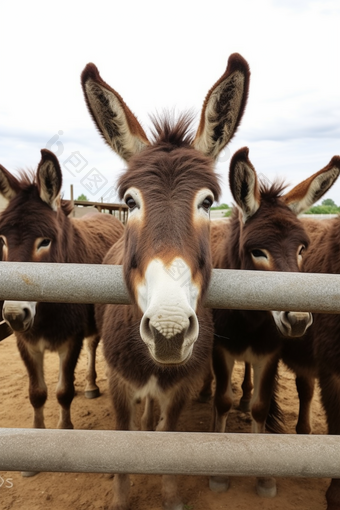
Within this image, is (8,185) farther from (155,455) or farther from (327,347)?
(327,347)

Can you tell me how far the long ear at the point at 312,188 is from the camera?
10.4 ft

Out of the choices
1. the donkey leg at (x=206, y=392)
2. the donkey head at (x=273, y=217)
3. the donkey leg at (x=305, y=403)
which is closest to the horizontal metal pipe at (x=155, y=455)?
the donkey head at (x=273, y=217)

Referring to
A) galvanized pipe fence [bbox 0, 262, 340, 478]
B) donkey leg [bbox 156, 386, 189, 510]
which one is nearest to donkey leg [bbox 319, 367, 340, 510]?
donkey leg [bbox 156, 386, 189, 510]

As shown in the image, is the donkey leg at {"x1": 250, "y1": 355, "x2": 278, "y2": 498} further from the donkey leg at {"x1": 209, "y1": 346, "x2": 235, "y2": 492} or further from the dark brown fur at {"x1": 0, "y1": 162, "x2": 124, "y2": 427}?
the dark brown fur at {"x1": 0, "y1": 162, "x2": 124, "y2": 427}

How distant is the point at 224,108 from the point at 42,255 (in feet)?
6.74

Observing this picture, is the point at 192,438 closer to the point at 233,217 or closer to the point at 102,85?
the point at 102,85

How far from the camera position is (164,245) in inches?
65.7

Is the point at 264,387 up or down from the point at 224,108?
down

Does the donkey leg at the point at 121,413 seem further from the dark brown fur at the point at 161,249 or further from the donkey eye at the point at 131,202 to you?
the donkey eye at the point at 131,202

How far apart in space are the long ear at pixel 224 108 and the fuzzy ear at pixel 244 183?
48 centimetres

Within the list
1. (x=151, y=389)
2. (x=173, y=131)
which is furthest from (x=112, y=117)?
(x=151, y=389)

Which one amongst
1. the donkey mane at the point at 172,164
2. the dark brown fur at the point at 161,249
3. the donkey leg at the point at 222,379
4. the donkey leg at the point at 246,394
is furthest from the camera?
the donkey leg at the point at 246,394

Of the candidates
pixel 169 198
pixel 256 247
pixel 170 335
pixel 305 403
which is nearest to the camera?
pixel 170 335

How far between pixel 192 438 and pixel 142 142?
74.0 inches
